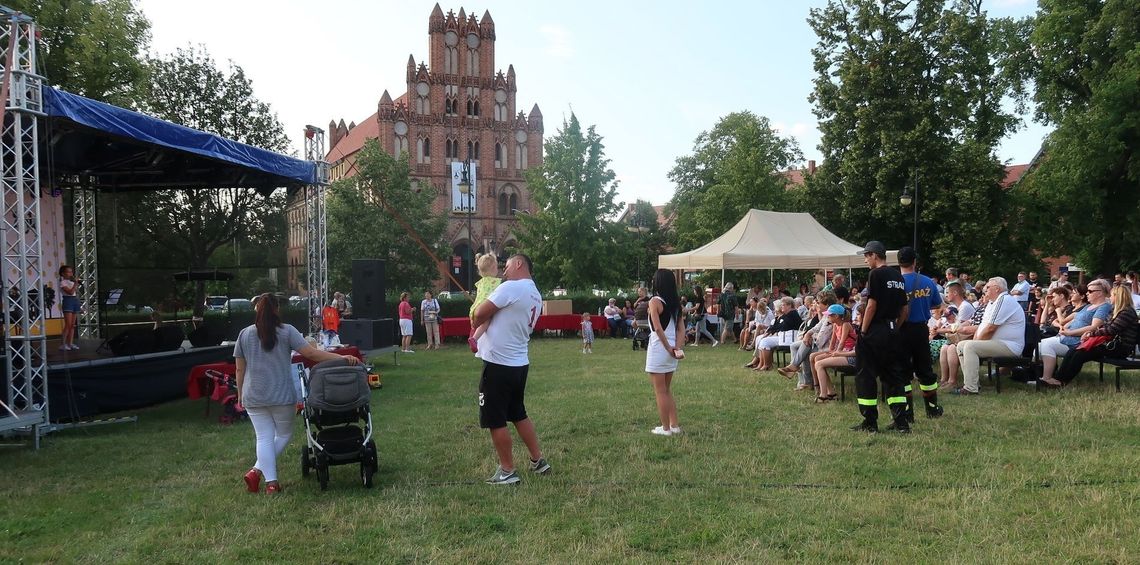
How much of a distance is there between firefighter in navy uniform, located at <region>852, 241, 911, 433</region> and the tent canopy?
10760 mm

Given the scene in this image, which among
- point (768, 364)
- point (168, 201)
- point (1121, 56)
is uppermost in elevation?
point (1121, 56)

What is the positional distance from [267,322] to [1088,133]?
98.1ft

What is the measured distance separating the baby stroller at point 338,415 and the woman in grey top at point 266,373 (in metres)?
0.16

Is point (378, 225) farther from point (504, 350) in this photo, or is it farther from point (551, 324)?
point (504, 350)

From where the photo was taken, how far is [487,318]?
4965mm

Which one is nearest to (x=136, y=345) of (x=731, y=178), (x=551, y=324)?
(x=551, y=324)

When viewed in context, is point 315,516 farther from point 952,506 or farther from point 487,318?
point 952,506

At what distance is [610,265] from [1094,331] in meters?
25.7

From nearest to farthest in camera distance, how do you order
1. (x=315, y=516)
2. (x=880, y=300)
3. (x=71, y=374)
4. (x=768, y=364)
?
(x=315, y=516) < (x=880, y=300) < (x=71, y=374) < (x=768, y=364)

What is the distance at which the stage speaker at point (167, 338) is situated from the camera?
32.7 ft

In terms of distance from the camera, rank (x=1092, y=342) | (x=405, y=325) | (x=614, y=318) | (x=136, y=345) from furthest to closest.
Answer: (x=614, y=318) < (x=405, y=325) < (x=136, y=345) < (x=1092, y=342)

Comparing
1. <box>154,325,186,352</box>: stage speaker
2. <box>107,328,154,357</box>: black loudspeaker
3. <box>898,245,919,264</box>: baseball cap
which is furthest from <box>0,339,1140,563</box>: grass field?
<box>154,325,186,352</box>: stage speaker

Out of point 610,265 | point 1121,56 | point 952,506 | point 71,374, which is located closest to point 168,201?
point 71,374

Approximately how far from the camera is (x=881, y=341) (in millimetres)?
6504
